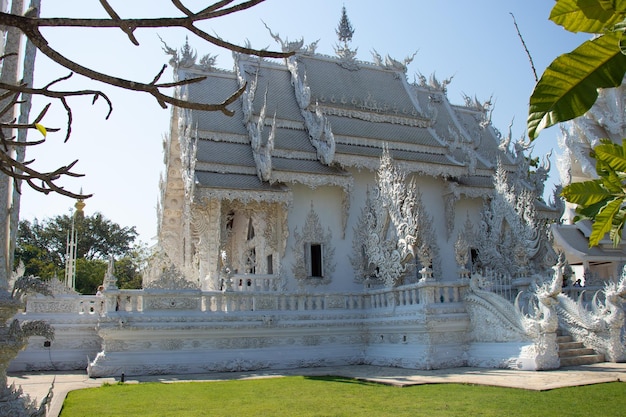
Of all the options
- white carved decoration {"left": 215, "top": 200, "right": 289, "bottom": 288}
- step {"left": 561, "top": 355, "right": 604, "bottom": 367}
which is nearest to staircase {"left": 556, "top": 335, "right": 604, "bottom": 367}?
step {"left": 561, "top": 355, "right": 604, "bottom": 367}

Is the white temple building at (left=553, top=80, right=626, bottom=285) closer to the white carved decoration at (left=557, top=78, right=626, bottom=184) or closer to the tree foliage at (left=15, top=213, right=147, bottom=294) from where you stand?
the white carved decoration at (left=557, top=78, right=626, bottom=184)

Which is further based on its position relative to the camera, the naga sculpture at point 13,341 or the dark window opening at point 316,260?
the dark window opening at point 316,260

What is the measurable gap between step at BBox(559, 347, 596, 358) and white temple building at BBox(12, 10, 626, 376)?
1.2 inches

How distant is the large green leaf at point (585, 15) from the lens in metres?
1.33

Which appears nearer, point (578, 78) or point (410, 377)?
point (578, 78)

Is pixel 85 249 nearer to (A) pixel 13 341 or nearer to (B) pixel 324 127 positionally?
(B) pixel 324 127

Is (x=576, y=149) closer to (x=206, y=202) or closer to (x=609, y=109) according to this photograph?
(x=609, y=109)

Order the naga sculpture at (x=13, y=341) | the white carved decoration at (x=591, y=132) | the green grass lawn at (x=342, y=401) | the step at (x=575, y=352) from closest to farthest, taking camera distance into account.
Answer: the naga sculpture at (x=13, y=341), the green grass lawn at (x=342, y=401), the step at (x=575, y=352), the white carved decoration at (x=591, y=132)

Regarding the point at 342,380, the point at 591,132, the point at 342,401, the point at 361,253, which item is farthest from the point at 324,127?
the point at 591,132

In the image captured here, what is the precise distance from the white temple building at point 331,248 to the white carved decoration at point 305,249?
0.11 ft

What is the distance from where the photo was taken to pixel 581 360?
910cm

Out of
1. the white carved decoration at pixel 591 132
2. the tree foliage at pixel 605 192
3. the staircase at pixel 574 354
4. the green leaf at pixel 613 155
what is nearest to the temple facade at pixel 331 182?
the staircase at pixel 574 354

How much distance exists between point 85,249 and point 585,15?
120 ft

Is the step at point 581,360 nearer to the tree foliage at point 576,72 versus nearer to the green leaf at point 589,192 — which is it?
the green leaf at point 589,192
